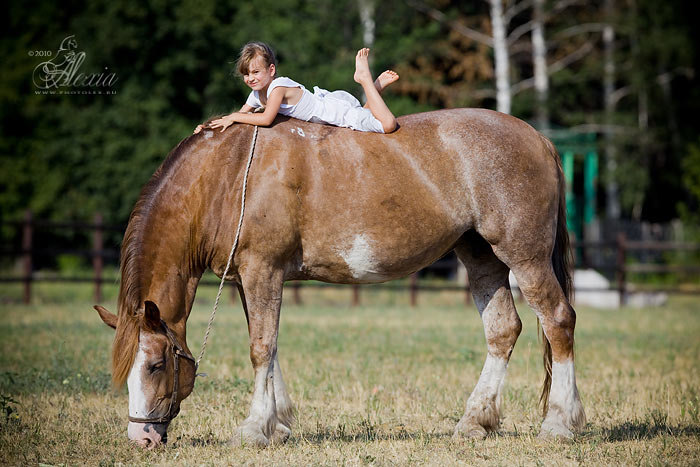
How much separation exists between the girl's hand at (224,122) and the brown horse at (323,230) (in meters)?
0.05

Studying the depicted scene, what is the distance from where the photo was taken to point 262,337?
4832mm

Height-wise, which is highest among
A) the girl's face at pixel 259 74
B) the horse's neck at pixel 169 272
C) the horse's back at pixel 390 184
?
the girl's face at pixel 259 74

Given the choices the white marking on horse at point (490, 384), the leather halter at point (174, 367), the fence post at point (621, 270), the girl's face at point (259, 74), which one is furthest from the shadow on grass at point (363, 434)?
the fence post at point (621, 270)

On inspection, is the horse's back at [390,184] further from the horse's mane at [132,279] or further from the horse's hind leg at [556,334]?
the horse's mane at [132,279]

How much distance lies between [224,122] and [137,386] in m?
1.69

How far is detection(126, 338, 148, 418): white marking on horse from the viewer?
452 cm

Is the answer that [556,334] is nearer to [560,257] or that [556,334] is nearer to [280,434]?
[560,257]

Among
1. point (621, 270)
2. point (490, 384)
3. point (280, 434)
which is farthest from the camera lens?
point (621, 270)

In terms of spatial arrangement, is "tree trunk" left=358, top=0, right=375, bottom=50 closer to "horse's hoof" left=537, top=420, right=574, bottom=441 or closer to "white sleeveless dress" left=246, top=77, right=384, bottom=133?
"white sleeveless dress" left=246, top=77, right=384, bottom=133

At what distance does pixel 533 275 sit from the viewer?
208 inches

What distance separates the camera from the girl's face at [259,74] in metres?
5.15

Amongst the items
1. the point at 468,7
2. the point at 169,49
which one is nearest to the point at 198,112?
the point at 169,49

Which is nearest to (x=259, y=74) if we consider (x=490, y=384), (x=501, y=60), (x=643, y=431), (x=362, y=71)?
(x=362, y=71)

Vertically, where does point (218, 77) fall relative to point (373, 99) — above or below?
above
